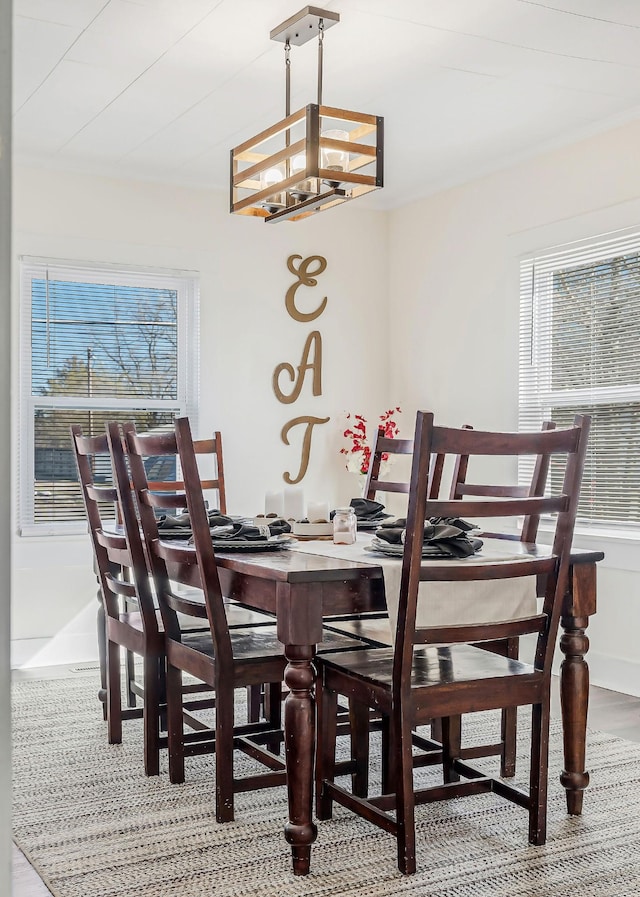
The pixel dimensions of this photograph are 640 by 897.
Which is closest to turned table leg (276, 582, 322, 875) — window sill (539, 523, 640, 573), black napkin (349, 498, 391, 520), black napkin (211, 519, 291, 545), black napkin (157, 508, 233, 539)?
black napkin (211, 519, 291, 545)

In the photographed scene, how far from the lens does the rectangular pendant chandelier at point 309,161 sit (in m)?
2.96

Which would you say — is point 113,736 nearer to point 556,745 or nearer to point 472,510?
point 556,745

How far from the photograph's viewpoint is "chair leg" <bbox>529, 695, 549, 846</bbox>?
234 cm

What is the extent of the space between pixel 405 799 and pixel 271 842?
475 mm

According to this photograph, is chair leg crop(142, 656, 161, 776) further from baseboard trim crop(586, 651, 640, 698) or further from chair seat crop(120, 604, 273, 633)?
baseboard trim crop(586, 651, 640, 698)

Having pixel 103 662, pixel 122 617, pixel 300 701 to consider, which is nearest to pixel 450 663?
pixel 300 701

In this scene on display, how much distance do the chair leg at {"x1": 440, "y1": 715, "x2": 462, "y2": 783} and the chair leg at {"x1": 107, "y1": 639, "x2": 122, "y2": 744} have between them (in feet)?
3.85

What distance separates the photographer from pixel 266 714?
3.41m

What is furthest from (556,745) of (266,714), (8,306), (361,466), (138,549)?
(8,306)

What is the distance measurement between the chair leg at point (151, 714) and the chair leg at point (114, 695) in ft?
1.04

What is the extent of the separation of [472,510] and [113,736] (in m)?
1.81

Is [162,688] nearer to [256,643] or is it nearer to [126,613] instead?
[126,613]

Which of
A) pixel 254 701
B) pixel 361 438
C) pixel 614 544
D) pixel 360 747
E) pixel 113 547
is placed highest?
pixel 361 438

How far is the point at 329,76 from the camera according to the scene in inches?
149
